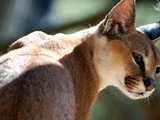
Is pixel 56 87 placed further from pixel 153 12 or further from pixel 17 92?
pixel 153 12

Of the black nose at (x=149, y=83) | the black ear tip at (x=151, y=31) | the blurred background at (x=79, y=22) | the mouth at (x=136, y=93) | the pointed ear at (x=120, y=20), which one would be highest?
the pointed ear at (x=120, y=20)

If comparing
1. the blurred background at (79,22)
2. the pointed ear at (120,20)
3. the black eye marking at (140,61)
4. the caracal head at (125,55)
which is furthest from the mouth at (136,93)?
the blurred background at (79,22)

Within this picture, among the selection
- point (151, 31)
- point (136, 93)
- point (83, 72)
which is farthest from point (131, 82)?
point (151, 31)

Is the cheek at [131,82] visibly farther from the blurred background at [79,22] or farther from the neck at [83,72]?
the blurred background at [79,22]

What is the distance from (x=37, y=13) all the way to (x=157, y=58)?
2.39 m

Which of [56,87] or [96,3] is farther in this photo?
[96,3]

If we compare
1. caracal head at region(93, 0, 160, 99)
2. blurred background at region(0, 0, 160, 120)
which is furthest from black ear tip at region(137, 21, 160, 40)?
blurred background at region(0, 0, 160, 120)

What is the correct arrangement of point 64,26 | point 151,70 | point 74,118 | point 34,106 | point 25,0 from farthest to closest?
point 64,26, point 25,0, point 151,70, point 74,118, point 34,106

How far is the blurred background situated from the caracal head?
7.60 feet

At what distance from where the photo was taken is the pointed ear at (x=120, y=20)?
141 inches

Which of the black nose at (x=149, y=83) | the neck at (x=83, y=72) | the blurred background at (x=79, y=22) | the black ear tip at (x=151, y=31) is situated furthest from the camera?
the blurred background at (x=79, y=22)

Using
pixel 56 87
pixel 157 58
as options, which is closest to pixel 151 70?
pixel 157 58

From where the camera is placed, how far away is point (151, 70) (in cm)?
362

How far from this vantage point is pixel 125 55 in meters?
3.60
